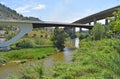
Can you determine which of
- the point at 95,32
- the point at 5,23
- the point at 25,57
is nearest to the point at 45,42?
the point at 5,23

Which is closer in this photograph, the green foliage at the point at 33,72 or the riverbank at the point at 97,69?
the riverbank at the point at 97,69

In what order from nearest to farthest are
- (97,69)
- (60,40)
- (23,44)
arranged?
(97,69)
(60,40)
(23,44)

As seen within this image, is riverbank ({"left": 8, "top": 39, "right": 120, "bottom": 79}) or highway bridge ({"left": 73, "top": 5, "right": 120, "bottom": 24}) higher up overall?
highway bridge ({"left": 73, "top": 5, "right": 120, "bottom": 24})

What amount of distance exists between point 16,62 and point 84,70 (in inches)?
1036

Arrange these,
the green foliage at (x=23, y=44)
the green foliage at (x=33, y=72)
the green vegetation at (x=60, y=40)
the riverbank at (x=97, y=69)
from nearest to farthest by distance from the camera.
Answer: the riverbank at (x=97, y=69), the green foliage at (x=33, y=72), the green vegetation at (x=60, y=40), the green foliage at (x=23, y=44)

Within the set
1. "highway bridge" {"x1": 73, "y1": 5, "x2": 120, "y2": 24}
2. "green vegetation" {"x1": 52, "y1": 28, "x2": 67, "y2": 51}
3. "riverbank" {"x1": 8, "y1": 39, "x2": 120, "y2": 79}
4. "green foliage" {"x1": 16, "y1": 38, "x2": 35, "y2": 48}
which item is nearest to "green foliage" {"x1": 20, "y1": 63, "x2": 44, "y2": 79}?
"riverbank" {"x1": 8, "y1": 39, "x2": 120, "y2": 79}

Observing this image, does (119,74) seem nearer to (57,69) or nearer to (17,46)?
(57,69)

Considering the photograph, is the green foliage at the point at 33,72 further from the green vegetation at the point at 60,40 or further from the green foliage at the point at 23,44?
the green foliage at the point at 23,44

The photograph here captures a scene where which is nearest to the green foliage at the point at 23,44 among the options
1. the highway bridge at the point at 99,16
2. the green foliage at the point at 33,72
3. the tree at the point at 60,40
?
the tree at the point at 60,40

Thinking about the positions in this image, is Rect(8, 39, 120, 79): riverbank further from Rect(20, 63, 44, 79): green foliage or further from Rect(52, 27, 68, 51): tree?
Rect(52, 27, 68, 51): tree

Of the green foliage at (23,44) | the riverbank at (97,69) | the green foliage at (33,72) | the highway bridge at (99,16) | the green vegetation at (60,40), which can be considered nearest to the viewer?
the riverbank at (97,69)

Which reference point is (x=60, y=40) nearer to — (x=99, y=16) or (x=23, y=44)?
(x=23, y=44)

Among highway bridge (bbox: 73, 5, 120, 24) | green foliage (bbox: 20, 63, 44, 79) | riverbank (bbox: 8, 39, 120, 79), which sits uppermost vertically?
highway bridge (bbox: 73, 5, 120, 24)

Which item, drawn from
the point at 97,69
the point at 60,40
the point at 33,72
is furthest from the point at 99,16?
the point at 97,69
